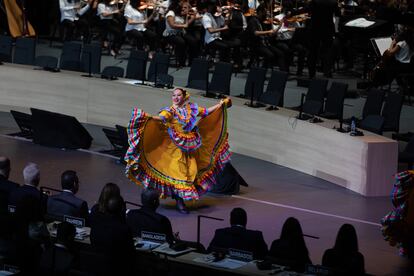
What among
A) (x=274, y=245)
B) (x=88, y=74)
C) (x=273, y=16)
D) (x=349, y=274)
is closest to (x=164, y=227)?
(x=274, y=245)

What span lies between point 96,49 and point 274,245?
1025 centimetres

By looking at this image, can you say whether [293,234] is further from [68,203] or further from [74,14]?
[74,14]

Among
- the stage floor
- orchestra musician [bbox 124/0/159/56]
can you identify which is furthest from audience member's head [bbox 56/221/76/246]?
orchestra musician [bbox 124/0/159/56]

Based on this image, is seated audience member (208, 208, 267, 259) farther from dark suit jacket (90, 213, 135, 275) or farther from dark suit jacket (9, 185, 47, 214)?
dark suit jacket (9, 185, 47, 214)

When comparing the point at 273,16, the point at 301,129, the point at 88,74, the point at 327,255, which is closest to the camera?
the point at 327,255

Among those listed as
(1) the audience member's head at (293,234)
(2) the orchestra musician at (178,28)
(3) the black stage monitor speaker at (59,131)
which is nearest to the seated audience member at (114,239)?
(1) the audience member's head at (293,234)

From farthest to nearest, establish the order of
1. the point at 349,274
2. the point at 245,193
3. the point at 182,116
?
the point at 245,193, the point at 182,116, the point at 349,274

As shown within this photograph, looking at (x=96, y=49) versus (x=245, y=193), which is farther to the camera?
(x=96, y=49)

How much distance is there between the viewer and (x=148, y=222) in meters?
9.50

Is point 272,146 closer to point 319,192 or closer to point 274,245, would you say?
point 319,192

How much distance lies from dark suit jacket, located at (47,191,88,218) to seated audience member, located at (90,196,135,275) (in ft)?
3.17

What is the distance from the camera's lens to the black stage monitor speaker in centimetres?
1521

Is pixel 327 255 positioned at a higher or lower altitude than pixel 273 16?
lower

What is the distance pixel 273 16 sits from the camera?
2078cm
